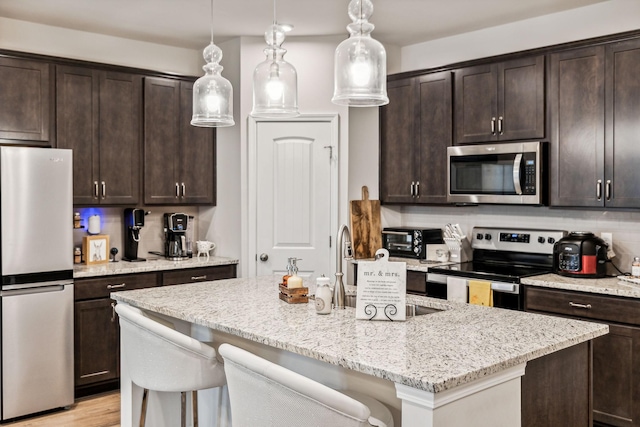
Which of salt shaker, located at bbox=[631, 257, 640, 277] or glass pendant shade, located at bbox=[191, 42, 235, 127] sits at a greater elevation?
glass pendant shade, located at bbox=[191, 42, 235, 127]

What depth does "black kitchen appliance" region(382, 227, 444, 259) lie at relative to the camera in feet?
15.3

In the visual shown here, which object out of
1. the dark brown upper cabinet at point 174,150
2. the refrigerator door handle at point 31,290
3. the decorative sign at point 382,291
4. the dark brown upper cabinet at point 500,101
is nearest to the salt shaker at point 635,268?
the dark brown upper cabinet at point 500,101

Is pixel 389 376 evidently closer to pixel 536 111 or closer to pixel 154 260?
pixel 536 111

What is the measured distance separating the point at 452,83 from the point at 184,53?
2.34m

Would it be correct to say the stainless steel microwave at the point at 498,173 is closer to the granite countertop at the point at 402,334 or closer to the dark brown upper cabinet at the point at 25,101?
the granite countertop at the point at 402,334

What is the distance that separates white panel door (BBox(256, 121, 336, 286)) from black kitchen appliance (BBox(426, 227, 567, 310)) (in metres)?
1.01

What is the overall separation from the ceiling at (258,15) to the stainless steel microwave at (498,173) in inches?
37.0

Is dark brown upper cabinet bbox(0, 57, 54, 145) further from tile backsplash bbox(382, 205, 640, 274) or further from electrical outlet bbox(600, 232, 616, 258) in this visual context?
electrical outlet bbox(600, 232, 616, 258)

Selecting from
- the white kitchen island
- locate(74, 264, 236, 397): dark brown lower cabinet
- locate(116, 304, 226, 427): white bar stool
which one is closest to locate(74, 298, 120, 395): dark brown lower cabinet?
locate(74, 264, 236, 397): dark brown lower cabinet

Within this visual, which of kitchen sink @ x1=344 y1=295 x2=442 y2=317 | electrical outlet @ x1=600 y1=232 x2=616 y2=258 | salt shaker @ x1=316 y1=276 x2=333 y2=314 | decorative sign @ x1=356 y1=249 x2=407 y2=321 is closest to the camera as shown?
decorative sign @ x1=356 y1=249 x2=407 y2=321

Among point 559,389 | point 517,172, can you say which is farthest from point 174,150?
point 559,389

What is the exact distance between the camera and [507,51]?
452 cm

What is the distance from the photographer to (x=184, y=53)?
5.28 meters

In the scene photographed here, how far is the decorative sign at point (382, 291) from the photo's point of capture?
2.33 metres
